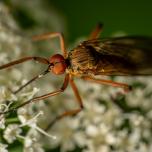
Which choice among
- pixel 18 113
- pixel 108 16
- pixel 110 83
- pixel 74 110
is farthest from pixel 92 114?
pixel 108 16

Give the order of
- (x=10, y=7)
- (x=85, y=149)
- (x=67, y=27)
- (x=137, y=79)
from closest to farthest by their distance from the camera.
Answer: (x=85, y=149)
(x=137, y=79)
(x=10, y=7)
(x=67, y=27)

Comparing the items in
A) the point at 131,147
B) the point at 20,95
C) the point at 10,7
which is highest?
the point at 10,7

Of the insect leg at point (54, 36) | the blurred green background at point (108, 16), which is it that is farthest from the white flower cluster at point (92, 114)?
the blurred green background at point (108, 16)

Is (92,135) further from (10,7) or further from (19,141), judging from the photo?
(10,7)

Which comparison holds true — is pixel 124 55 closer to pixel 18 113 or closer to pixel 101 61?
pixel 101 61

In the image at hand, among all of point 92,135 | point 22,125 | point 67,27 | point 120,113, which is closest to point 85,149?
point 92,135

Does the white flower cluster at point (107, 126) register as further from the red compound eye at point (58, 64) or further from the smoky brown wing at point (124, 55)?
the red compound eye at point (58, 64)

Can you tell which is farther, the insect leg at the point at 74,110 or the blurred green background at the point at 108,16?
the blurred green background at the point at 108,16
